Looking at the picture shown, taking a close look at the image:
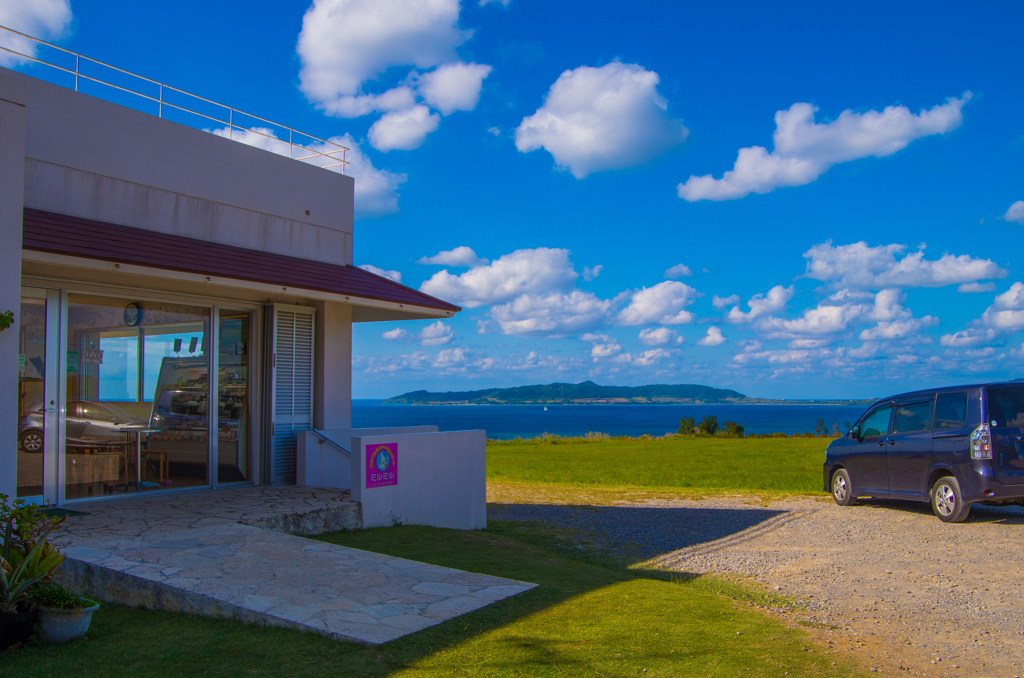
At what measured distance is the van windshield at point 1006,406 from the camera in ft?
31.9

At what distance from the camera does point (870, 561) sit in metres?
8.16

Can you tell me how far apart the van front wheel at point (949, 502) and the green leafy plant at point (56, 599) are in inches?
413

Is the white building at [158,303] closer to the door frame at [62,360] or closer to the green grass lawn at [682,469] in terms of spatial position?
the door frame at [62,360]

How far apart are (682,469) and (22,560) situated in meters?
19.4

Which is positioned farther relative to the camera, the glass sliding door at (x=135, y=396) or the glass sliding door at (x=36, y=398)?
the glass sliding door at (x=135, y=396)

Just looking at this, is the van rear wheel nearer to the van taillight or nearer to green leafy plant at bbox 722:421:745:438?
the van taillight

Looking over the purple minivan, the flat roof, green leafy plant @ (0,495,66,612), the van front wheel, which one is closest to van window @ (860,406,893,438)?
the purple minivan

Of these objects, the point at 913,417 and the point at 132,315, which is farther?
the point at 913,417

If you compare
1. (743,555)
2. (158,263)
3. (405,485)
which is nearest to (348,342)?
(405,485)

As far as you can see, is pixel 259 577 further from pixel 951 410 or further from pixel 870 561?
pixel 951 410

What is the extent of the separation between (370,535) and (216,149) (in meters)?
6.14

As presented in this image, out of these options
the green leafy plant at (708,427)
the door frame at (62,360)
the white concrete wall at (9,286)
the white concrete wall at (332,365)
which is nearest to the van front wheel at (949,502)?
the white concrete wall at (332,365)

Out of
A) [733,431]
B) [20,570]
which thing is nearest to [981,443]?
[20,570]

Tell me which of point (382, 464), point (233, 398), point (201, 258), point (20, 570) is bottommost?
point (20, 570)
